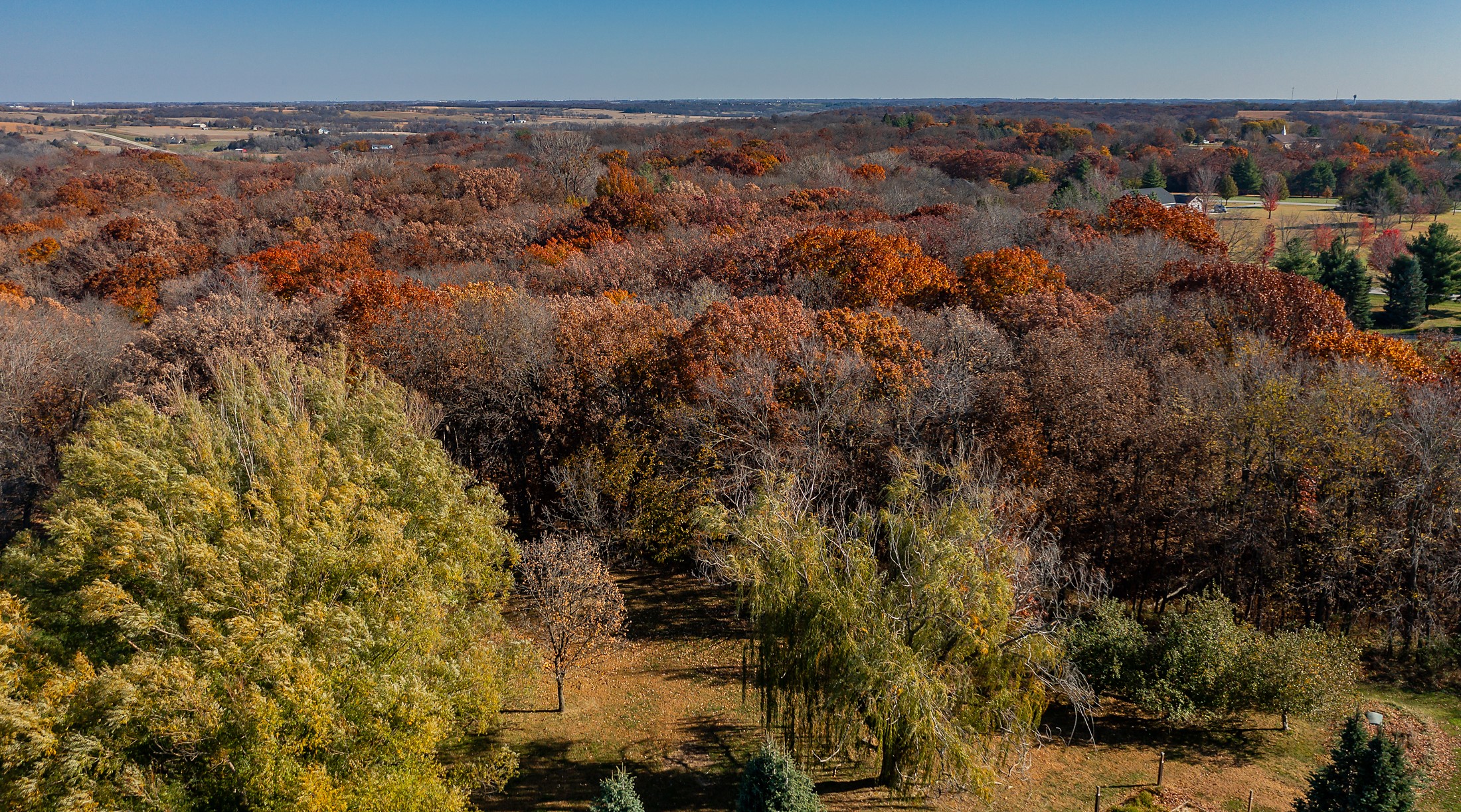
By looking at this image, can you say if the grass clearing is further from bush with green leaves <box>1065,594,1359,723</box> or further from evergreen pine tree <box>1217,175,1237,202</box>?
evergreen pine tree <box>1217,175,1237,202</box>

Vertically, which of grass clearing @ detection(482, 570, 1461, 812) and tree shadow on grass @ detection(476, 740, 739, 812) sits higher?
grass clearing @ detection(482, 570, 1461, 812)

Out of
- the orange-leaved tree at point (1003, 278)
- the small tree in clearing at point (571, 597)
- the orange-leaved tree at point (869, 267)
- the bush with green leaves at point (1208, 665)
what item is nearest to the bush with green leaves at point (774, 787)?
the small tree in clearing at point (571, 597)

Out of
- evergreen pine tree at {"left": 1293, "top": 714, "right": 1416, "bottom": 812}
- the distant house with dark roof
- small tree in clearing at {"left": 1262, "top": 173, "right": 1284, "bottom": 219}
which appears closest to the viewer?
evergreen pine tree at {"left": 1293, "top": 714, "right": 1416, "bottom": 812}

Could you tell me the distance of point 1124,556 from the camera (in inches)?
1033

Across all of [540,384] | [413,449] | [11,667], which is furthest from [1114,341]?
[11,667]

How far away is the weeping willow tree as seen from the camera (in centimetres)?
1531

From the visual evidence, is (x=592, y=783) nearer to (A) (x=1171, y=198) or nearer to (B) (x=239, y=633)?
(B) (x=239, y=633)

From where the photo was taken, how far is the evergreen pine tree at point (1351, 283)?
6012 cm

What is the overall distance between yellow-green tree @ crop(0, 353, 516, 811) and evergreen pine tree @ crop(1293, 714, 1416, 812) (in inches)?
644

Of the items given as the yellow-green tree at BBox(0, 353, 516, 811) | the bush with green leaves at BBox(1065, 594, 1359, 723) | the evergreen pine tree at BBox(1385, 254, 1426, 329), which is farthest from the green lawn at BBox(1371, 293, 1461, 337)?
the yellow-green tree at BBox(0, 353, 516, 811)

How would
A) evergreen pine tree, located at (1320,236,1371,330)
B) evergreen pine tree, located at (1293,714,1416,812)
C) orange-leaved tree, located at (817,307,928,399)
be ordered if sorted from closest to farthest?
evergreen pine tree, located at (1293,714,1416,812)
orange-leaved tree, located at (817,307,928,399)
evergreen pine tree, located at (1320,236,1371,330)

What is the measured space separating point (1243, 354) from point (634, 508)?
21.2m

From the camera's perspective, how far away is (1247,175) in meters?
112

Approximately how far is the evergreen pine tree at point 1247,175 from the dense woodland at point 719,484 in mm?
74822
